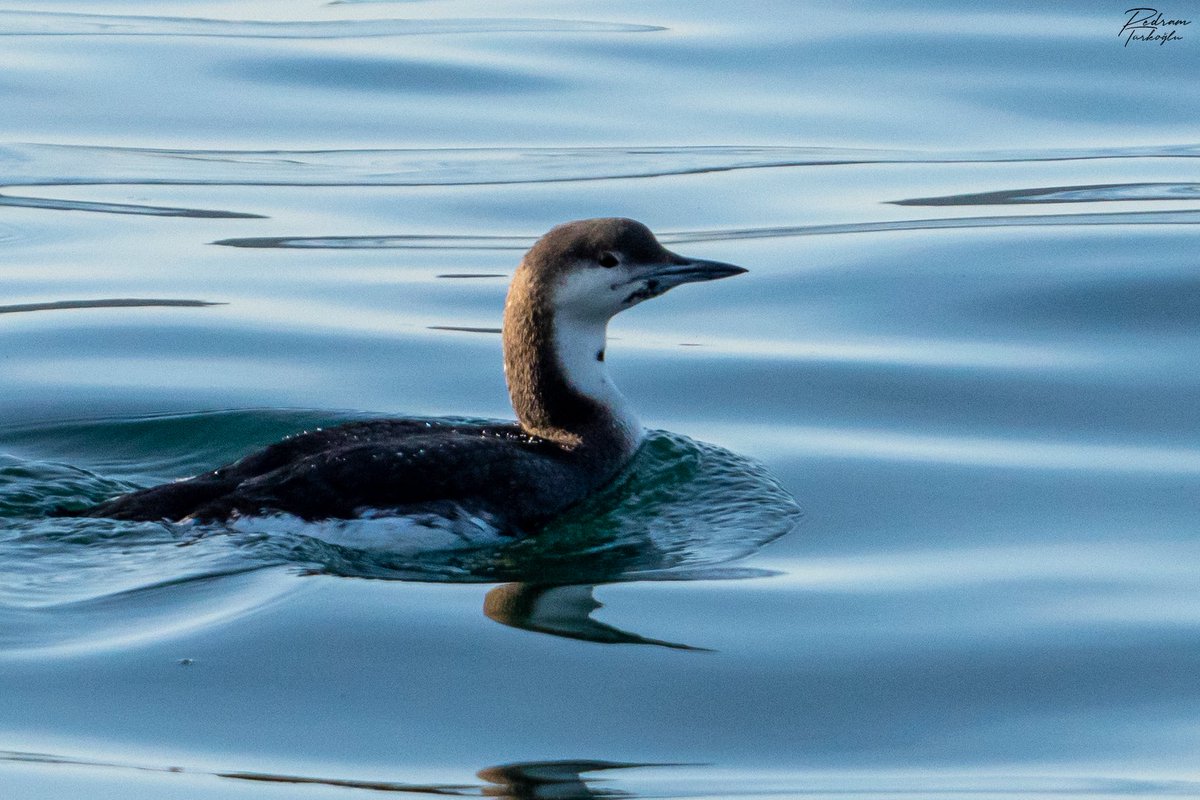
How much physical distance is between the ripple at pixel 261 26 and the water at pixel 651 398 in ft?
0.63

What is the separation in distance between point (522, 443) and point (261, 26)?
10.2 metres

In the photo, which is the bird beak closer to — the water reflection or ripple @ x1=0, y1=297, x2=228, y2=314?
the water reflection

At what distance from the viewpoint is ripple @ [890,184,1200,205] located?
10750 millimetres

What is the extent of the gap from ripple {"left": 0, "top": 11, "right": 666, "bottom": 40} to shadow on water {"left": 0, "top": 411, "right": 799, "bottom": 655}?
29.5 feet

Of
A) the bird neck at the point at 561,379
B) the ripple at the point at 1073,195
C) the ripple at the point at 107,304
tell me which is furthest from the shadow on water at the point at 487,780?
the ripple at the point at 1073,195

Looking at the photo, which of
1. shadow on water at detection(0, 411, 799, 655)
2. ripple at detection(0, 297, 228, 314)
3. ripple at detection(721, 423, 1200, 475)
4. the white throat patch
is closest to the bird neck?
the white throat patch

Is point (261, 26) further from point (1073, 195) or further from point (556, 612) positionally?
point (556, 612)

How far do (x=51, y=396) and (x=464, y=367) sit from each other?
1657mm

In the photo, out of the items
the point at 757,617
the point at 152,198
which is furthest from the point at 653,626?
the point at 152,198

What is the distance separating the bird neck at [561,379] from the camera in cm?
673

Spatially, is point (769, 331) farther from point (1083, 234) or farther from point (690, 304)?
point (1083, 234)

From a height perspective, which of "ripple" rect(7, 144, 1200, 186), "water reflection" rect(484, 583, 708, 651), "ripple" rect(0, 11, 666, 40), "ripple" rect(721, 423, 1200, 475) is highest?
"ripple" rect(0, 11, 666, 40)

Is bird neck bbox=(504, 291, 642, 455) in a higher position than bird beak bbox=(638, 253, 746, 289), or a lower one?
lower

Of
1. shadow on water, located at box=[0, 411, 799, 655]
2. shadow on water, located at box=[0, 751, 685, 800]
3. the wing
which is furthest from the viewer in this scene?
the wing
